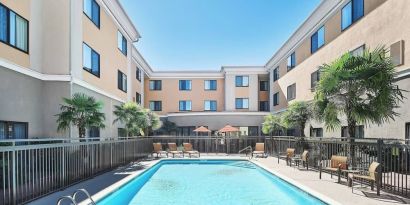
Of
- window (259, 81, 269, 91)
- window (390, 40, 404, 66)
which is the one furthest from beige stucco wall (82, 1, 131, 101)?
window (259, 81, 269, 91)

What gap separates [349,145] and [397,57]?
16.6 ft

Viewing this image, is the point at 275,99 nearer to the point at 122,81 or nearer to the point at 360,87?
the point at 122,81

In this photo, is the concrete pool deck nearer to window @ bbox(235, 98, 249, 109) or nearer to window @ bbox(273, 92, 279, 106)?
window @ bbox(273, 92, 279, 106)

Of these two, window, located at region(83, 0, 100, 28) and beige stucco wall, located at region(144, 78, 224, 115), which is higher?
window, located at region(83, 0, 100, 28)

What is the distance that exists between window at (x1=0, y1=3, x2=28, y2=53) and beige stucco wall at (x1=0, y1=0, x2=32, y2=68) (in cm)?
14

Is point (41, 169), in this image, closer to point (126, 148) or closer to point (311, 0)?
point (126, 148)

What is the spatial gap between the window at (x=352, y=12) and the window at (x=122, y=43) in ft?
46.9

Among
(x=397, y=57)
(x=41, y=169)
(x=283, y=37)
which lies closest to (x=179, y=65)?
(x=283, y=37)

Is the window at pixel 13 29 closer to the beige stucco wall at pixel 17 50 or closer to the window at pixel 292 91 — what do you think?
the beige stucco wall at pixel 17 50

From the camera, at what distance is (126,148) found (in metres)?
18.4

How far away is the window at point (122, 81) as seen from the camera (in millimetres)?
24783

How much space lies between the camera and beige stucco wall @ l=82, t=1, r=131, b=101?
1792cm

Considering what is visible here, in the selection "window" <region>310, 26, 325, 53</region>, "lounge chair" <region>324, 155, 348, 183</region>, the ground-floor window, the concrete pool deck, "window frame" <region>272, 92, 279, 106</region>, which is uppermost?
"window" <region>310, 26, 325, 53</region>

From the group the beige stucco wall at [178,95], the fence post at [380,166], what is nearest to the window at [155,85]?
the beige stucco wall at [178,95]
